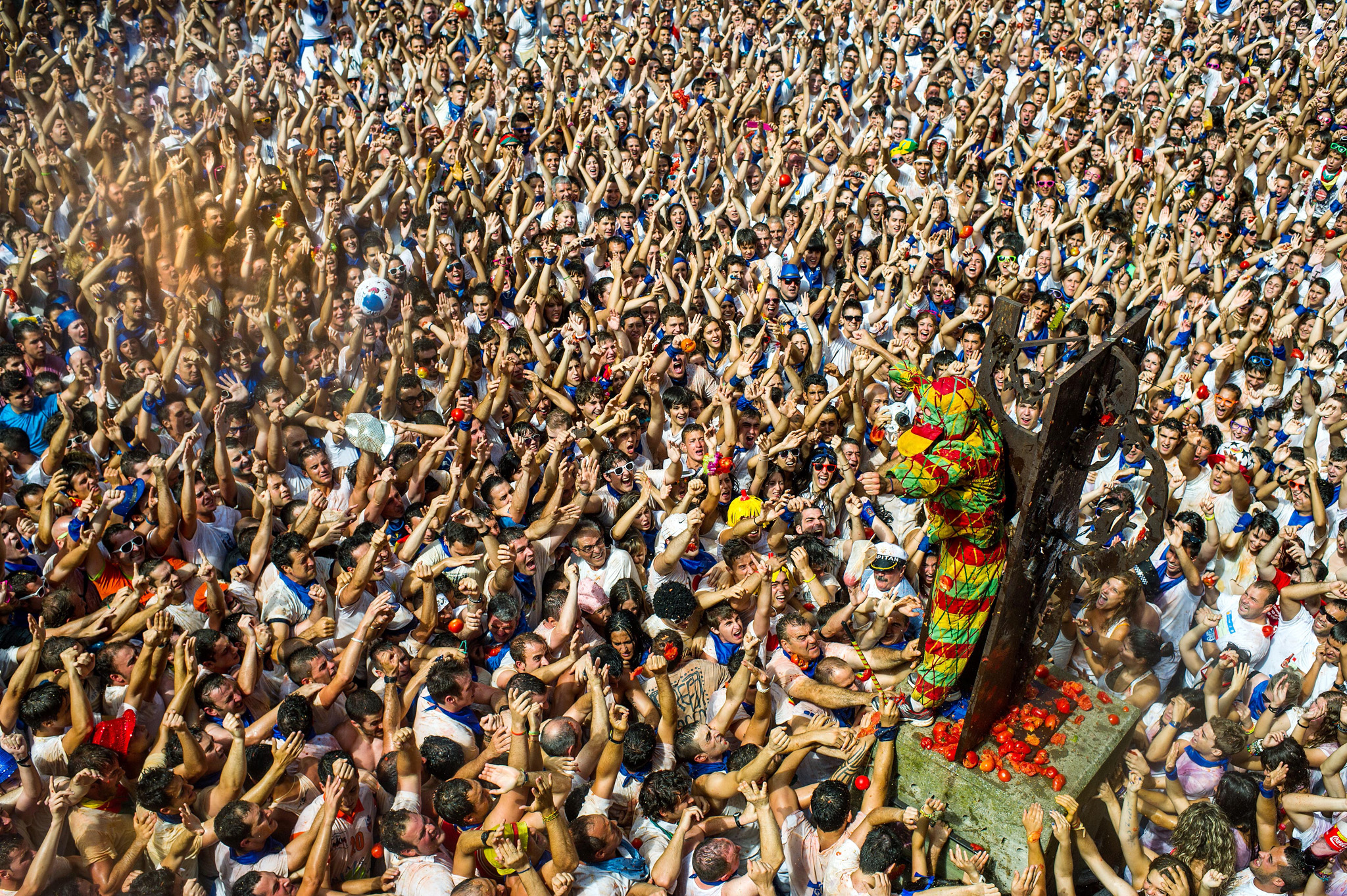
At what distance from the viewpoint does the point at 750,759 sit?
18.4 ft

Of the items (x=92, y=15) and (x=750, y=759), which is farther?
(x=92, y=15)

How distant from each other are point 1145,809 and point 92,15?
14905 millimetres

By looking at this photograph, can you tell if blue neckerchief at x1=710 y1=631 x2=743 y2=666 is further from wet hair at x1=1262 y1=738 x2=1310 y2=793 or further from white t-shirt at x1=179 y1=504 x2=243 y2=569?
white t-shirt at x1=179 y1=504 x2=243 y2=569

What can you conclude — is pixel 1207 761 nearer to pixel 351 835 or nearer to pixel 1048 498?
pixel 1048 498

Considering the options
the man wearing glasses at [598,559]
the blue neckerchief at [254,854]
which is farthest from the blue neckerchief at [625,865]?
the man wearing glasses at [598,559]

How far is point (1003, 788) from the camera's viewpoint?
5.35 metres

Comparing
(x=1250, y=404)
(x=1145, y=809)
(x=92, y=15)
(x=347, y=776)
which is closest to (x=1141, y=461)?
(x=1250, y=404)

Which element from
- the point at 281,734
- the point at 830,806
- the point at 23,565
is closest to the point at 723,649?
the point at 830,806

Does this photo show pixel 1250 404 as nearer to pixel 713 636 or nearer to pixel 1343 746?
pixel 1343 746

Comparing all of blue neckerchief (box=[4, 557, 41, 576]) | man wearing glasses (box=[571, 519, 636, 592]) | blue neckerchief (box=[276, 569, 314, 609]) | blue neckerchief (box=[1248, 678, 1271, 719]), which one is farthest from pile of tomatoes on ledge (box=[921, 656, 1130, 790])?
blue neckerchief (box=[4, 557, 41, 576])

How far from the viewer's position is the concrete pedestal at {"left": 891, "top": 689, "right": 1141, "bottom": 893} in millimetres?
5320

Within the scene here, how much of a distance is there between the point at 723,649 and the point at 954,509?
2.12 meters

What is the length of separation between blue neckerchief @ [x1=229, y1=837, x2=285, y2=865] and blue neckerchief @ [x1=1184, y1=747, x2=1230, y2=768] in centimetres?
519

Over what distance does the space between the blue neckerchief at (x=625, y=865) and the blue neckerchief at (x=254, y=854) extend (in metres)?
1.66
